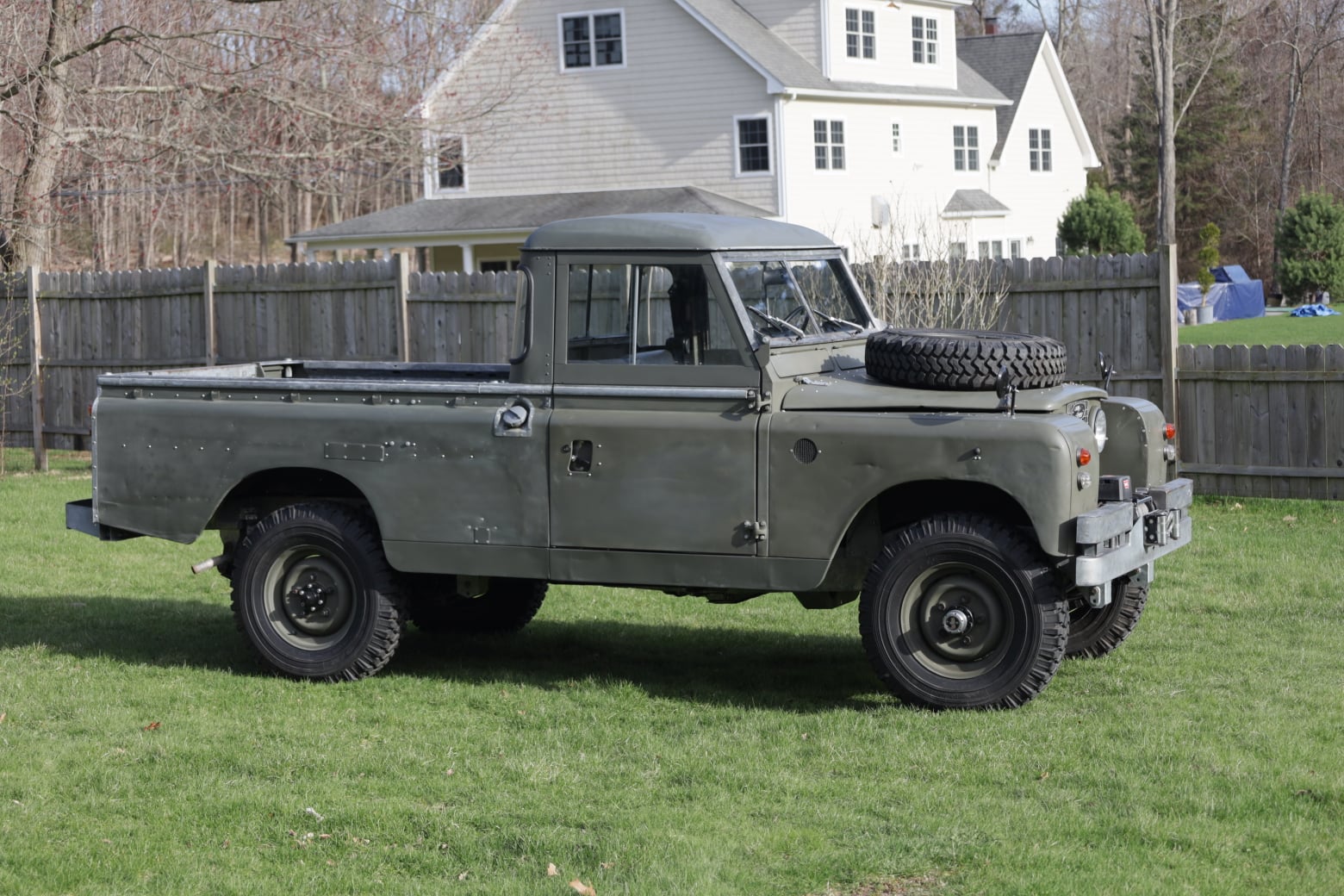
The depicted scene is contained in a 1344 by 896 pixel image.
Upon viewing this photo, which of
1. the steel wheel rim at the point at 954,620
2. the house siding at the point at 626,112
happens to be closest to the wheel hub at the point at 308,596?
the steel wheel rim at the point at 954,620

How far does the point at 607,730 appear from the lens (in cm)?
708

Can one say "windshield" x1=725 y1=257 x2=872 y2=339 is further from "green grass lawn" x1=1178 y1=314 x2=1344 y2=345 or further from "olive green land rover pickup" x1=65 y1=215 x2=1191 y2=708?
"green grass lawn" x1=1178 y1=314 x2=1344 y2=345

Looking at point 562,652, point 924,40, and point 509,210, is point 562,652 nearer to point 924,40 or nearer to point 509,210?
point 509,210

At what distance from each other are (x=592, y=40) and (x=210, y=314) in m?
19.0

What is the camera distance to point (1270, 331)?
35.3m

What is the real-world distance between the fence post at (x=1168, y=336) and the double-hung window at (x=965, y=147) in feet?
88.3

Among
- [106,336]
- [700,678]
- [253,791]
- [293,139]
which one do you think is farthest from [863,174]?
[253,791]

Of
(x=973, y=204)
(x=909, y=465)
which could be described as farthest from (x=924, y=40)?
(x=909, y=465)

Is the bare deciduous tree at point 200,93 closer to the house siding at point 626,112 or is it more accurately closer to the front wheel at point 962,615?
the house siding at point 626,112

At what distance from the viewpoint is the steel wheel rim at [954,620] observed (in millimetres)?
7105

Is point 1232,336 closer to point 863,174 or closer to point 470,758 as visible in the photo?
point 863,174

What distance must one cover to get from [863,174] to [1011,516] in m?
29.6

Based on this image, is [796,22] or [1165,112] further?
[1165,112]

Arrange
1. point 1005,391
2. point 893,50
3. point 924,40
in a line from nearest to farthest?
point 1005,391
point 893,50
point 924,40
